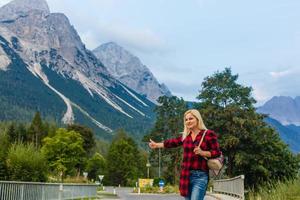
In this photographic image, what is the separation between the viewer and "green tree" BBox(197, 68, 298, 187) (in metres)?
50.3

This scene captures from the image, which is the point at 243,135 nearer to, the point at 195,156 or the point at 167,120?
the point at 195,156

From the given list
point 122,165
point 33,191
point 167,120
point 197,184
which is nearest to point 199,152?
point 197,184

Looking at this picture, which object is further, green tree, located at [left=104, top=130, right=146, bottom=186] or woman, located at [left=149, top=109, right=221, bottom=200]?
green tree, located at [left=104, top=130, right=146, bottom=186]

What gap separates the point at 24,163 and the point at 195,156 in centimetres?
1570

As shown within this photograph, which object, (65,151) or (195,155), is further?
(65,151)

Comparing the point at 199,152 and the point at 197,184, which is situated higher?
the point at 199,152

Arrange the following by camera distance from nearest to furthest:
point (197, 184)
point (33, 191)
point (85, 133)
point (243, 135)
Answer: point (197, 184) → point (33, 191) → point (243, 135) → point (85, 133)

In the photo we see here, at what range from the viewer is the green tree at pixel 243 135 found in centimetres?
5031

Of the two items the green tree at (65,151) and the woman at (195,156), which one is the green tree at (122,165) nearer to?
the green tree at (65,151)

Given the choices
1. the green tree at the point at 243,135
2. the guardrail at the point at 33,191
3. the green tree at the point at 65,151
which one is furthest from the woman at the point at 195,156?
the green tree at the point at 65,151

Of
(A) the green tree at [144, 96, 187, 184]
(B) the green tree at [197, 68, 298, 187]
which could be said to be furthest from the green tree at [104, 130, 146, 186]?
(B) the green tree at [197, 68, 298, 187]

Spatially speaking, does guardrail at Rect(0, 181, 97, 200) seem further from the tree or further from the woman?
the tree

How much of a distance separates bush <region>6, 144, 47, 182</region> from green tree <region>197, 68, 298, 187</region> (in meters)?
30.0

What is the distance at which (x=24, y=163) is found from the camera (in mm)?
21438
